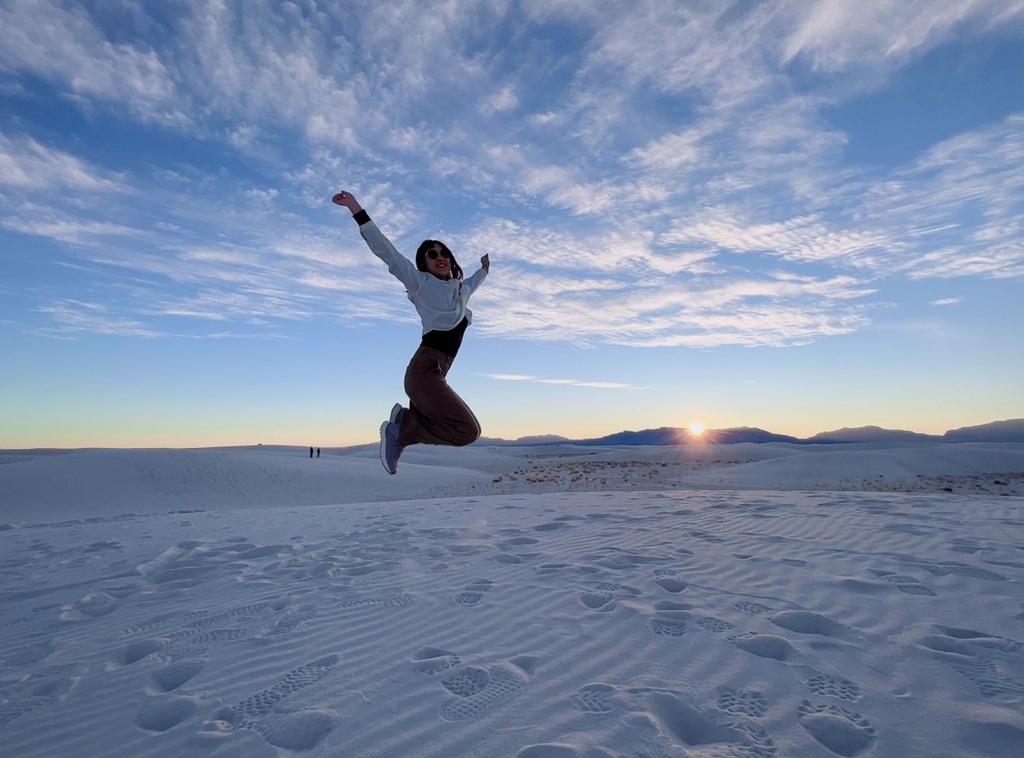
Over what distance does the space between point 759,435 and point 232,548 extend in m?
112

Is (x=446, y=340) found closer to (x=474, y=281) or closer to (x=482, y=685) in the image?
(x=474, y=281)

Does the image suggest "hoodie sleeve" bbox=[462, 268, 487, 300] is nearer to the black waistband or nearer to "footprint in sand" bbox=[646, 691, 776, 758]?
the black waistband

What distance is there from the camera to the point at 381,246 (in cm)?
412

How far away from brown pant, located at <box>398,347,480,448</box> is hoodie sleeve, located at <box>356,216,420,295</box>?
551 millimetres

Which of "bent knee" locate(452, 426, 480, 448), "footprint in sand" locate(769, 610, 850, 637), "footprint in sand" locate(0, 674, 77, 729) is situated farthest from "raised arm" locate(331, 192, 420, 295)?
"footprint in sand" locate(769, 610, 850, 637)

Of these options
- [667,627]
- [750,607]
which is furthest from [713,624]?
[750,607]

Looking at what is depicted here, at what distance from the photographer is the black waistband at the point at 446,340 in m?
4.37

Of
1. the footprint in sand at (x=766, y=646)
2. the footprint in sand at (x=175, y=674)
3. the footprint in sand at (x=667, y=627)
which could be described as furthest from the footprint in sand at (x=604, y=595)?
the footprint in sand at (x=175, y=674)

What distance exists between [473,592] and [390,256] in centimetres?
265

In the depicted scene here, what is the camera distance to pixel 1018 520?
6.59 meters

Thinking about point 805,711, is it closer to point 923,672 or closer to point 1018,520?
point 923,672

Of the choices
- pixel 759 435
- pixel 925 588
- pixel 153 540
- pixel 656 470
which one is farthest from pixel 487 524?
pixel 759 435

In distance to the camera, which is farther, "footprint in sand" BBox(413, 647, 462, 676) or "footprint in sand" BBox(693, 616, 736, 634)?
"footprint in sand" BBox(693, 616, 736, 634)

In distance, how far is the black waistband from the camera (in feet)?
14.3
